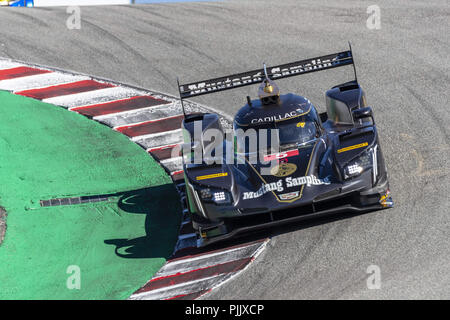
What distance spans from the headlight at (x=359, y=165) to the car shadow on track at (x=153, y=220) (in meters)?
2.56

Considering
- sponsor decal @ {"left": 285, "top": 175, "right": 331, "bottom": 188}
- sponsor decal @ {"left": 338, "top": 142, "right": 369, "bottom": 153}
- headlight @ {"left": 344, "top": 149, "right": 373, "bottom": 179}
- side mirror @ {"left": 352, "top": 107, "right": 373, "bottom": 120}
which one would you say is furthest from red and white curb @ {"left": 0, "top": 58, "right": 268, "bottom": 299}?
side mirror @ {"left": 352, "top": 107, "right": 373, "bottom": 120}

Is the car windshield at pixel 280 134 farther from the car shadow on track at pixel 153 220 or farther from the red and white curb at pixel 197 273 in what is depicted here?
the red and white curb at pixel 197 273

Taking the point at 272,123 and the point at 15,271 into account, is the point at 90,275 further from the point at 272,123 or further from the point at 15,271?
the point at 272,123

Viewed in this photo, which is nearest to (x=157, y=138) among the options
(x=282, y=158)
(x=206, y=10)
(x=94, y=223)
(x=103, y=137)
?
(x=103, y=137)

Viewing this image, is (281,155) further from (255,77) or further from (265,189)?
(255,77)

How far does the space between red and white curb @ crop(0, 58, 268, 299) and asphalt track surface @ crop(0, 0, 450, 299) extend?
328 millimetres

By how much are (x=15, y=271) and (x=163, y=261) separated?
1982 mm

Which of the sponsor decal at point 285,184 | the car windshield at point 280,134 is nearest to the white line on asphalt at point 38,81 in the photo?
the car windshield at point 280,134

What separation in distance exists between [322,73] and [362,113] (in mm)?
4437

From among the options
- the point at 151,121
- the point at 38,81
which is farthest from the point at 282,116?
the point at 38,81

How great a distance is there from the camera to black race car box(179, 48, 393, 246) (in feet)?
29.6

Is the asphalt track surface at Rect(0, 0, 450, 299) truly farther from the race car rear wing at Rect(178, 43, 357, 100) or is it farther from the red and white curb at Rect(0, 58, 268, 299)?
the race car rear wing at Rect(178, 43, 357, 100)

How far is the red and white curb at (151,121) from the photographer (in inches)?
347

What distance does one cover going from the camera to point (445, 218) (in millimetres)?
9062
